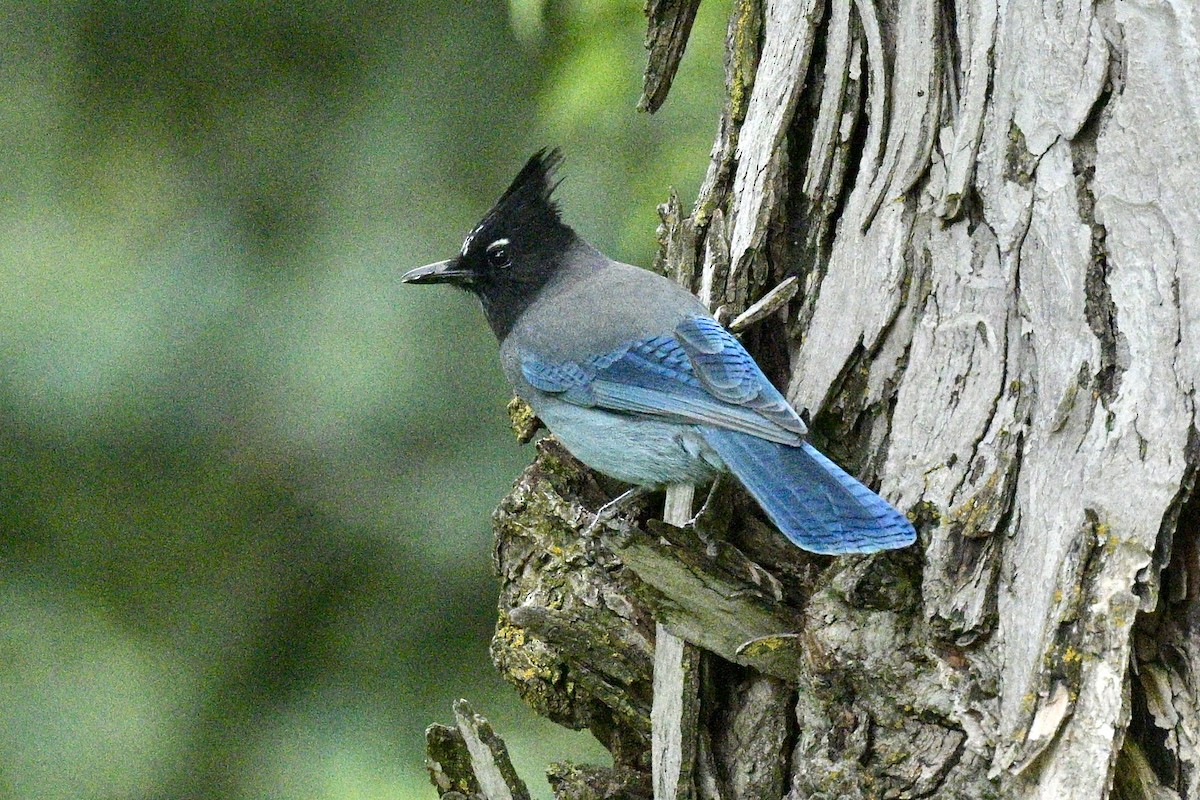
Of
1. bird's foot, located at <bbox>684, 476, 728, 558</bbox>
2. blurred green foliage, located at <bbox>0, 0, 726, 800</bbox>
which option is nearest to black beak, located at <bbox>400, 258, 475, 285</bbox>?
blurred green foliage, located at <bbox>0, 0, 726, 800</bbox>

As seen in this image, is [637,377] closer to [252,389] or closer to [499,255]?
[499,255]

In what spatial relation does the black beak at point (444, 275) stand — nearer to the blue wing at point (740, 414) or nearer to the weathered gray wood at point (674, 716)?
the blue wing at point (740, 414)

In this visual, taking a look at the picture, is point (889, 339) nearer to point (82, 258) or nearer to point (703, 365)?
point (703, 365)

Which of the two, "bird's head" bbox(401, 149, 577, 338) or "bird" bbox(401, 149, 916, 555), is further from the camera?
"bird's head" bbox(401, 149, 577, 338)

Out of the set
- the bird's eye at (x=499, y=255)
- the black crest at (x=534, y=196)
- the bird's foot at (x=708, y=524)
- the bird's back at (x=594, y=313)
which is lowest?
the bird's foot at (x=708, y=524)

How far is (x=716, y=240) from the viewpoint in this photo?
10.1 ft

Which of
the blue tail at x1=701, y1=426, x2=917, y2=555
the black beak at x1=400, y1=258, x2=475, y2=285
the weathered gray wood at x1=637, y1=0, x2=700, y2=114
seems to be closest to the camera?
the blue tail at x1=701, y1=426, x2=917, y2=555

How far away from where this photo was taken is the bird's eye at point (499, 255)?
3.55 metres

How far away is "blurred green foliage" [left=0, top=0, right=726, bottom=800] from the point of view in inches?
170

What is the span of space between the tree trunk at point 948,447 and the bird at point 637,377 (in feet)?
0.37

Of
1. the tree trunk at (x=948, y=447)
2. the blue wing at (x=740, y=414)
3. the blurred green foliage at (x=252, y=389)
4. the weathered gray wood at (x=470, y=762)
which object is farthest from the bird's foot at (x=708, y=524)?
the blurred green foliage at (x=252, y=389)

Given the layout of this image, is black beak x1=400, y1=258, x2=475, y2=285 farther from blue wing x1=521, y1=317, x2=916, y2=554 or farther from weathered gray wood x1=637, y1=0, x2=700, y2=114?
weathered gray wood x1=637, y1=0, x2=700, y2=114

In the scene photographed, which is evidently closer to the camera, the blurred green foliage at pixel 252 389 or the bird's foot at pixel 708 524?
the bird's foot at pixel 708 524

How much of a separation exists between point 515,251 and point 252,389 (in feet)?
4.48
